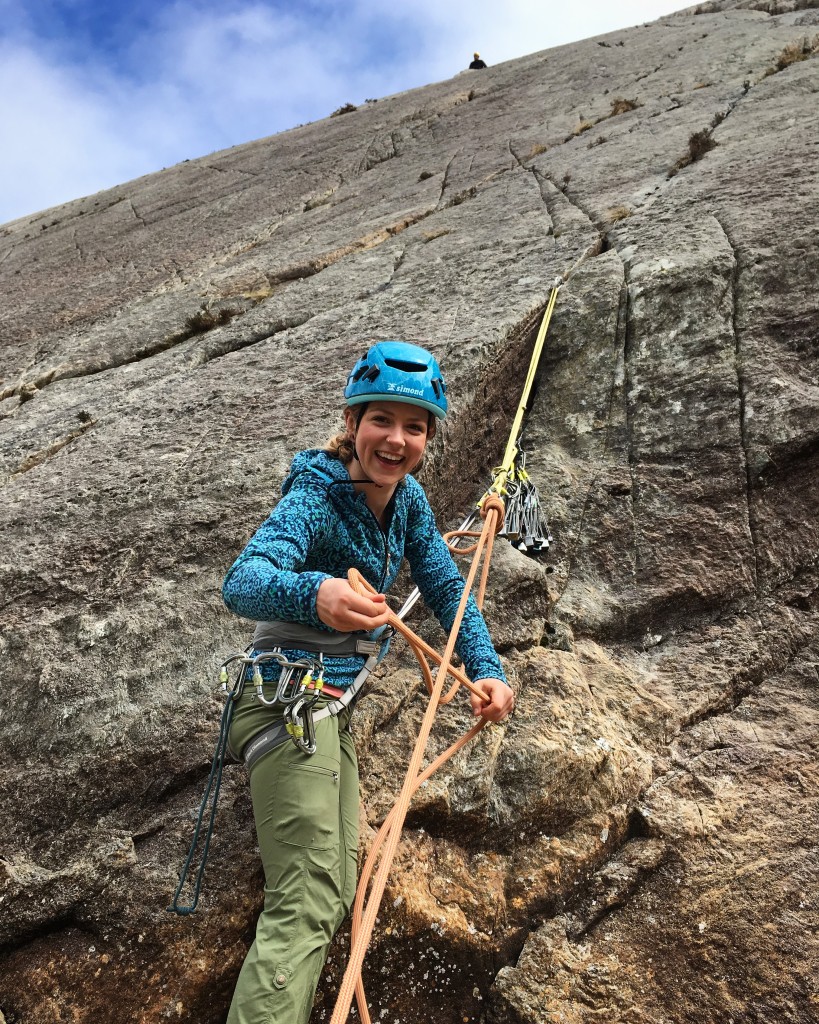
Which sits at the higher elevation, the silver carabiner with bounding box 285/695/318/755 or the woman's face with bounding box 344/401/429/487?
the woman's face with bounding box 344/401/429/487

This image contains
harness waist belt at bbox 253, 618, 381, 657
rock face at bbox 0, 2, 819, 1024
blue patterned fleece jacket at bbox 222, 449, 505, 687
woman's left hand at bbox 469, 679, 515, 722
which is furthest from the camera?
woman's left hand at bbox 469, 679, 515, 722

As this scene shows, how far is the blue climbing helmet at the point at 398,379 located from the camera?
9.34ft

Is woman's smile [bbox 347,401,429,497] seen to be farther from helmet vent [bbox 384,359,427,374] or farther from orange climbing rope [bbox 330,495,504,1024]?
orange climbing rope [bbox 330,495,504,1024]

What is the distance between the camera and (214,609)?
12.1 feet

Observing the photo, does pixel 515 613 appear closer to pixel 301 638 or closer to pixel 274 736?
pixel 301 638

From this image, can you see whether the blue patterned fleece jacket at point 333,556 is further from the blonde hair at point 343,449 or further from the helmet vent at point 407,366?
the helmet vent at point 407,366

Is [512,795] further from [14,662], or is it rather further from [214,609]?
[14,662]

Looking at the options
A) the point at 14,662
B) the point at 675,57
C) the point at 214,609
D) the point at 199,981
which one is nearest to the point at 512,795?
the point at 199,981

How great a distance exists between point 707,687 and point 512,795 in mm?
1241

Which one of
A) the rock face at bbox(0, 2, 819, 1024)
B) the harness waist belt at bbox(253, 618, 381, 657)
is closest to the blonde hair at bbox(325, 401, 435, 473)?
the harness waist belt at bbox(253, 618, 381, 657)

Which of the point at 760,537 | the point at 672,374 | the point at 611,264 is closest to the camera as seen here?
the point at 760,537

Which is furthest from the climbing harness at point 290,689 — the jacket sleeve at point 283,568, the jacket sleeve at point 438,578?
the jacket sleeve at point 438,578

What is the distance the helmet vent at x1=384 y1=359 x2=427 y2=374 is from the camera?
116 inches

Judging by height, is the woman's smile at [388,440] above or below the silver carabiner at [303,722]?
above
